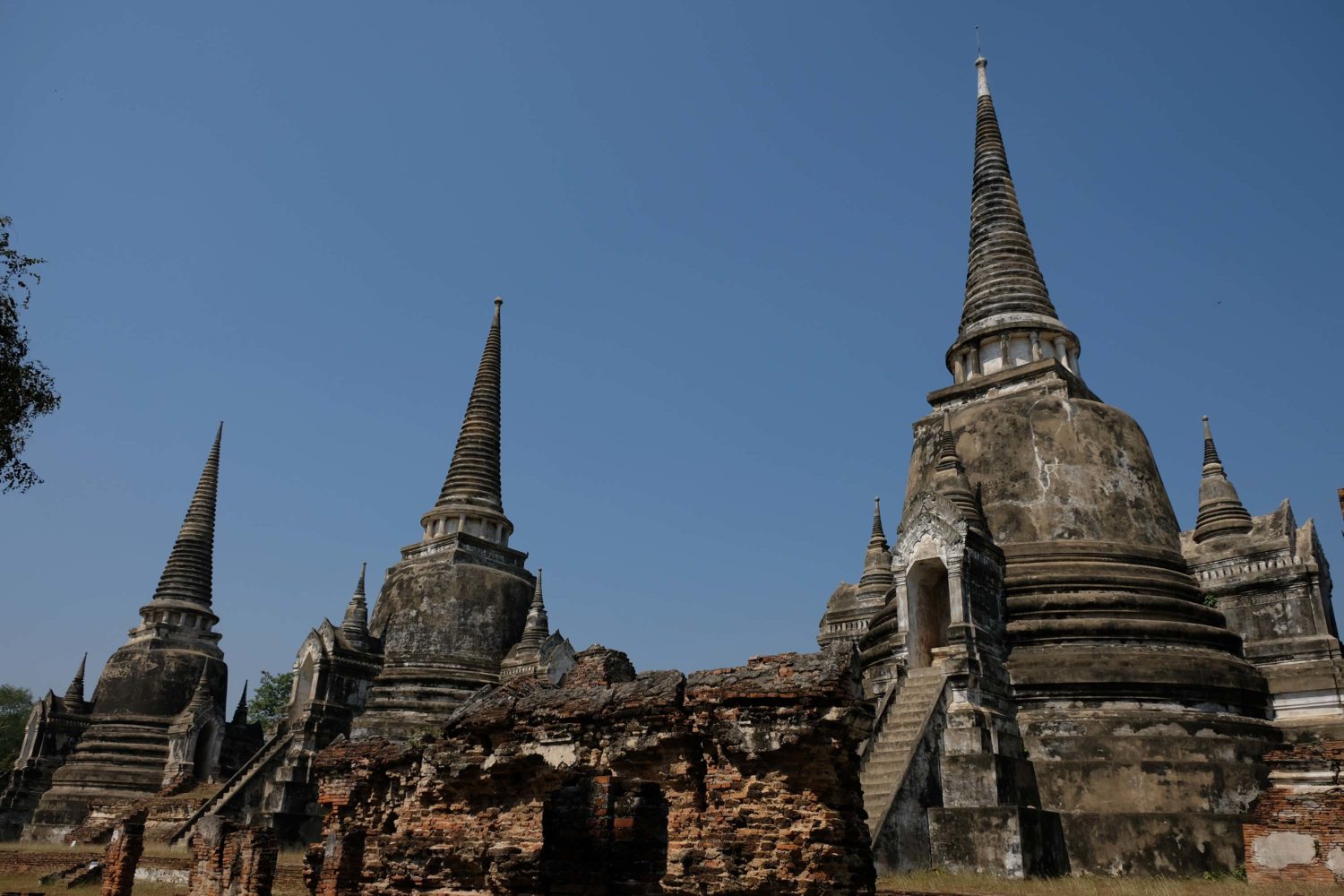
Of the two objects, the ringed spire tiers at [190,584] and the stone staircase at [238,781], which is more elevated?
the ringed spire tiers at [190,584]

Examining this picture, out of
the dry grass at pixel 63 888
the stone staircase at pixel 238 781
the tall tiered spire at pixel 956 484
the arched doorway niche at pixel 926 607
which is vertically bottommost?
the dry grass at pixel 63 888

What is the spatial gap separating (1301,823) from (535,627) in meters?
19.7

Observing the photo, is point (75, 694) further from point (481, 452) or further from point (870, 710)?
point (870, 710)

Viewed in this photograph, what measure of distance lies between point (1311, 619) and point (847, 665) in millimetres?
16090

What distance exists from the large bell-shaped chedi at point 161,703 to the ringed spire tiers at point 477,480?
9602 millimetres

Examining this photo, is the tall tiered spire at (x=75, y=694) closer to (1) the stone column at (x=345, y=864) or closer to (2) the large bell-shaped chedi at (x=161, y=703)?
(2) the large bell-shaped chedi at (x=161, y=703)

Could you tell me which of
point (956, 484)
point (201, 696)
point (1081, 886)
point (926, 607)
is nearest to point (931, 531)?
point (956, 484)

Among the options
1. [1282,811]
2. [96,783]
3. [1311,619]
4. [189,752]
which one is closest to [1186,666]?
[1282,811]

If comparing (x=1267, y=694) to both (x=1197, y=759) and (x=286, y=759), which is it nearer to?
(x=1197, y=759)

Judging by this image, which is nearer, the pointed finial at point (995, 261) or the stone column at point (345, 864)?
the stone column at point (345, 864)

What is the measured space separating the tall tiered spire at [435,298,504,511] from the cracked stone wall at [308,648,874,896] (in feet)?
77.3

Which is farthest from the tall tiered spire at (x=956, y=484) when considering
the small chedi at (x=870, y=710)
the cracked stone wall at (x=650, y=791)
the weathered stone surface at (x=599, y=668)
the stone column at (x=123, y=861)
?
the stone column at (x=123, y=861)

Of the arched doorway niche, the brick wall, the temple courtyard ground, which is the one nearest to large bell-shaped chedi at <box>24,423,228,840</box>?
the temple courtyard ground

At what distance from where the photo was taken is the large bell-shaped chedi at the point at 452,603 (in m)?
28.5
